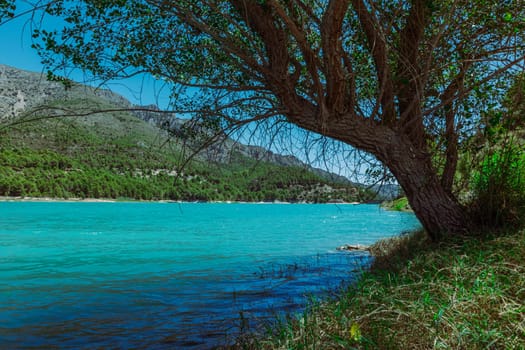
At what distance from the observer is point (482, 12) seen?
5.87m

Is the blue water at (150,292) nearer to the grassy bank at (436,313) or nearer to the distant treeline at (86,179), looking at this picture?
the grassy bank at (436,313)

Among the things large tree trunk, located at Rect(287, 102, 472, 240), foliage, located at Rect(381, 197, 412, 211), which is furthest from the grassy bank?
foliage, located at Rect(381, 197, 412, 211)

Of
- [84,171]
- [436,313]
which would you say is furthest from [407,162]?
[84,171]

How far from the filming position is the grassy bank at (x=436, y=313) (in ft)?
9.94

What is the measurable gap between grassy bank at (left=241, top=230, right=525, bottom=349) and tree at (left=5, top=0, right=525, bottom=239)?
2.09 metres

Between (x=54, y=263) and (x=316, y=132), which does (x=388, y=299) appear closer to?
(x=316, y=132)

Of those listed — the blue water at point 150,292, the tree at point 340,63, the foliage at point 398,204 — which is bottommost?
the blue water at point 150,292

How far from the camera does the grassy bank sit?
119 inches

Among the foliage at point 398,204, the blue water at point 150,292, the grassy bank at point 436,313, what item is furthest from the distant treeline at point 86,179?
the grassy bank at point 436,313

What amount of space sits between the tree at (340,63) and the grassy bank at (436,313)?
2.09 meters

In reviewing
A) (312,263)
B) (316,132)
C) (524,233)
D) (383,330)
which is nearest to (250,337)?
(383,330)

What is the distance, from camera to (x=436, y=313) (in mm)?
3357

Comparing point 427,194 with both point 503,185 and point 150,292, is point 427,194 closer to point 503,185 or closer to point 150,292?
point 503,185

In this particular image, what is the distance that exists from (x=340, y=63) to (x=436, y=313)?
12.0 feet
